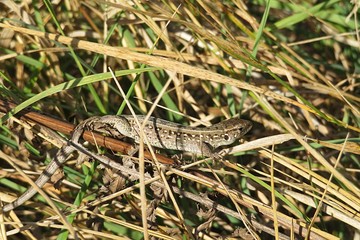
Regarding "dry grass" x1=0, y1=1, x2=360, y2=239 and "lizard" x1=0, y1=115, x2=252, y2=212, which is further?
"dry grass" x1=0, y1=1, x2=360, y2=239

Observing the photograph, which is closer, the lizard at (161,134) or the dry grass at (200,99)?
the lizard at (161,134)

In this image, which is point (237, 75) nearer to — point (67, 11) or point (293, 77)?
point (293, 77)

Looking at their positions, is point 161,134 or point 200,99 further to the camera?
point 200,99

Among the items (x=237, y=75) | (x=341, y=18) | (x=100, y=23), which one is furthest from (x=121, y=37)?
(x=341, y=18)
